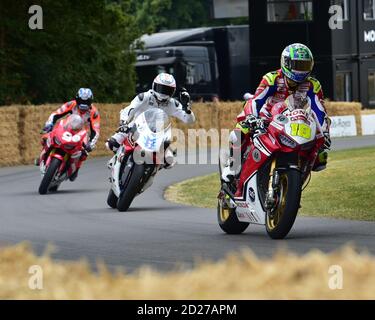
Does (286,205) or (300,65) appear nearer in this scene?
(286,205)

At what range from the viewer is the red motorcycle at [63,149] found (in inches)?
728

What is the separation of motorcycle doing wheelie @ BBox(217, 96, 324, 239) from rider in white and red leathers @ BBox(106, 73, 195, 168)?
12.5 ft

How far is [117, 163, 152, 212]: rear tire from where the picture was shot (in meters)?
14.9

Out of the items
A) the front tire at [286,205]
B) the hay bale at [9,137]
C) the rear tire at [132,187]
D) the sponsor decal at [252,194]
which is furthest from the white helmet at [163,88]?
the hay bale at [9,137]

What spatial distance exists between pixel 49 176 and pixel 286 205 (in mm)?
8145

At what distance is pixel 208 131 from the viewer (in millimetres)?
33000

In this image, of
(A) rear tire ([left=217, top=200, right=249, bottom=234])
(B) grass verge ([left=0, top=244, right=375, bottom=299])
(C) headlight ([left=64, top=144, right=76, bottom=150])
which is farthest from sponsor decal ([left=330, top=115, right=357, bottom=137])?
(B) grass verge ([left=0, top=244, right=375, bottom=299])

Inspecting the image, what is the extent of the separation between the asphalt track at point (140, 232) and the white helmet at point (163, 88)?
136 cm

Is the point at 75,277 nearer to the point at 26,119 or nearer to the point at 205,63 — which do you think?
the point at 26,119

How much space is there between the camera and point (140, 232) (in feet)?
40.4

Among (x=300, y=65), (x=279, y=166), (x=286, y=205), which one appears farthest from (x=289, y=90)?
(x=286, y=205)

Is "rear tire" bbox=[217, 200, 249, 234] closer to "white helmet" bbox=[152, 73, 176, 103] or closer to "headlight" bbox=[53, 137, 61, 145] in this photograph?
"white helmet" bbox=[152, 73, 176, 103]

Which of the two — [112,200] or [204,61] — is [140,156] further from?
[204,61]
